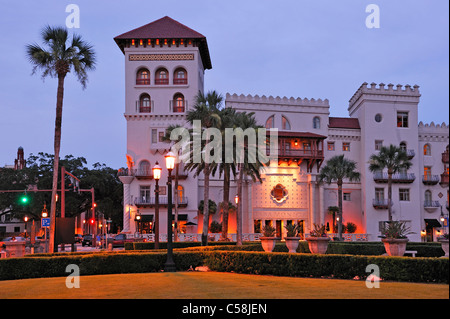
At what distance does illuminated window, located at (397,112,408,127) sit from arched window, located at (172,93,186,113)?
83.9ft

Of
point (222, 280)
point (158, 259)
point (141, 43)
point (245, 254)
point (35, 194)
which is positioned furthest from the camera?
Result: point (35, 194)

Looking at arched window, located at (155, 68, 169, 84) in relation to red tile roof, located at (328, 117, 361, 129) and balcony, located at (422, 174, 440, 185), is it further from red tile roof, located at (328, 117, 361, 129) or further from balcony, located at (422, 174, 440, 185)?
balcony, located at (422, 174, 440, 185)

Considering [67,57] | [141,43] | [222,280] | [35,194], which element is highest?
[141,43]

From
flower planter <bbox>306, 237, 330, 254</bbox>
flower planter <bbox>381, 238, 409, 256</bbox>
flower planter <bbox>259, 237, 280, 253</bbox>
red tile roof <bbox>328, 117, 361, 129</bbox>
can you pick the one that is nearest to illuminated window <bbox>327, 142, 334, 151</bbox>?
red tile roof <bbox>328, 117, 361, 129</bbox>

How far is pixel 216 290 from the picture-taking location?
1230cm

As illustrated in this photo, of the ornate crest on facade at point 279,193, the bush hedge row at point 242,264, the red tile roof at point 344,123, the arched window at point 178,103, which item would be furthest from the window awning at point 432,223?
the bush hedge row at point 242,264

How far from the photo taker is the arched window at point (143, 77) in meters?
54.5

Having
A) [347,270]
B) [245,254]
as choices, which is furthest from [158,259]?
[347,270]

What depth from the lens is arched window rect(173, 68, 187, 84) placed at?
179ft

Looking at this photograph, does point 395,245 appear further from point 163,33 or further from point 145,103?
point 163,33

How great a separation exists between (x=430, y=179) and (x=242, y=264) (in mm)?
45175

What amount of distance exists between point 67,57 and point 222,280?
64.4 ft

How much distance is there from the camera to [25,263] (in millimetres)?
18297
